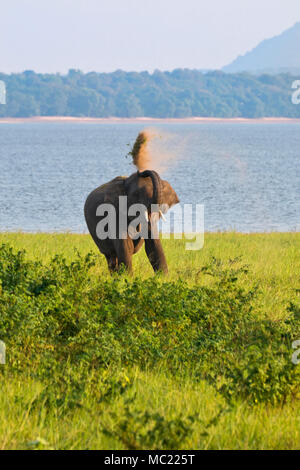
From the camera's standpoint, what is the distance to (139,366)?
651cm

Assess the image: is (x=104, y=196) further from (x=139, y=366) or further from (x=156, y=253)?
(x=139, y=366)

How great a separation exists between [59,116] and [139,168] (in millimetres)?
133011

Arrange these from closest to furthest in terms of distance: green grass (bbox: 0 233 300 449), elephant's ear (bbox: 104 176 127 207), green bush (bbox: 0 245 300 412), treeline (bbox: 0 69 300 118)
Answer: green grass (bbox: 0 233 300 449)
green bush (bbox: 0 245 300 412)
elephant's ear (bbox: 104 176 127 207)
treeline (bbox: 0 69 300 118)

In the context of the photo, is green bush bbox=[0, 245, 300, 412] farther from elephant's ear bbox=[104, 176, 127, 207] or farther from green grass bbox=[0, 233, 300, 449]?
elephant's ear bbox=[104, 176, 127, 207]

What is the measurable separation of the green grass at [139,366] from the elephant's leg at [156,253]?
180cm

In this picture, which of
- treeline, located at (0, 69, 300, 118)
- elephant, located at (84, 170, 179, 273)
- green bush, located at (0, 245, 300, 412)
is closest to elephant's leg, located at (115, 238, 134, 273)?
elephant, located at (84, 170, 179, 273)

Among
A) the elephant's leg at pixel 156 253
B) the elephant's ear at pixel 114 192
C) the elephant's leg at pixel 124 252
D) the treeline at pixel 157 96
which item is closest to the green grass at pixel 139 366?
the elephant's leg at pixel 124 252

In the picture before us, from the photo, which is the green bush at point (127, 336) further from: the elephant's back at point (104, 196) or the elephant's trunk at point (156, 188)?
the elephant's back at point (104, 196)

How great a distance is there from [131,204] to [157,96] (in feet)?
437

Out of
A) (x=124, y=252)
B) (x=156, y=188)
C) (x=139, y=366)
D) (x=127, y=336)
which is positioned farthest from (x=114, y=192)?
(x=139, y=366)

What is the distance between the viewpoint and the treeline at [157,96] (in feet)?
433

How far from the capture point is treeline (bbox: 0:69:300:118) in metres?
132

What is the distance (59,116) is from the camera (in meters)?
141
